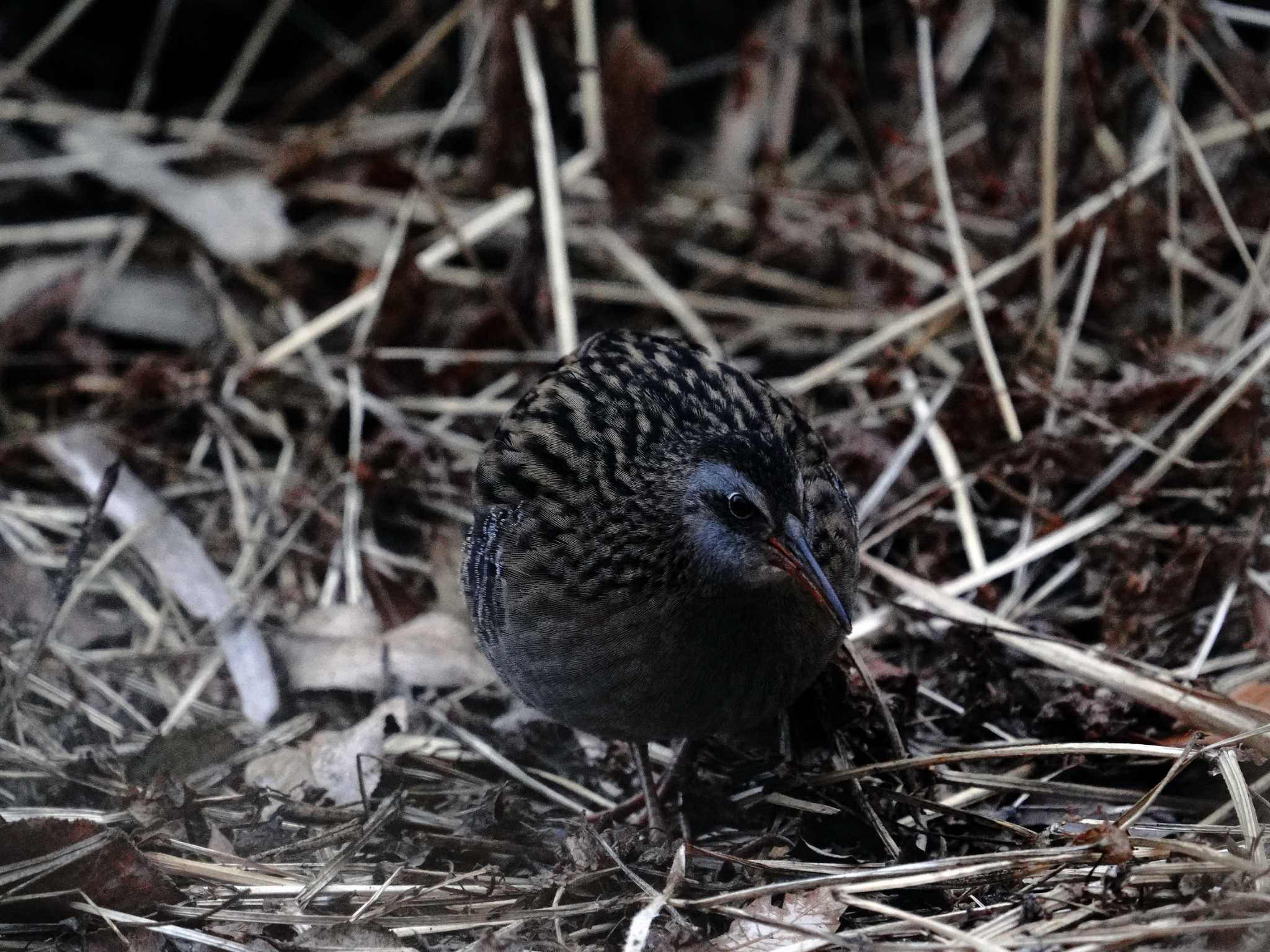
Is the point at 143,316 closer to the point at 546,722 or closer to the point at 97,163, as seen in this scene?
the point at 97,163

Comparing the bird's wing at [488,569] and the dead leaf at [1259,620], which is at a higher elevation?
the bird's wing at [488,569]

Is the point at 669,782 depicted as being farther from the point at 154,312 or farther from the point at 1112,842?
the point at 154,312

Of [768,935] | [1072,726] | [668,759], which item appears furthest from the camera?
[668,759]

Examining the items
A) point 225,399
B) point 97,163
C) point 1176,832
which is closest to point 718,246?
point 225,399

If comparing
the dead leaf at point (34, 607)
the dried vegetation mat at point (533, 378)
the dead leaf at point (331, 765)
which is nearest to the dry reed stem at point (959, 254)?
the dried vegetation mat at point (533, 378)

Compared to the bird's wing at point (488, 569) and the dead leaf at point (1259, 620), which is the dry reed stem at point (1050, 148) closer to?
the dead leaf at point (1259, 620)

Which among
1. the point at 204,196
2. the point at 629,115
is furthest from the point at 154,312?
the point at 629,115

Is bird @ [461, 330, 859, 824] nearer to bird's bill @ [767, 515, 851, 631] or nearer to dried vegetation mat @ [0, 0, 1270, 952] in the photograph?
bird's bill @ [767, 515, 851, 631]

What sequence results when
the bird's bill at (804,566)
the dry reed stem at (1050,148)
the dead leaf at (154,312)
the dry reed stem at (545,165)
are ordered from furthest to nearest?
the dead leaf at (154,312) → the dry reed stem at (545,165) → the dry reed stem at (1050,148) → the bird's bill at (804,566)
